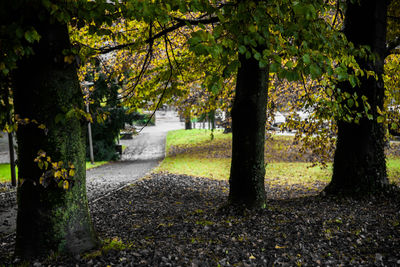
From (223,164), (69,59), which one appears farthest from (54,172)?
(223,164)

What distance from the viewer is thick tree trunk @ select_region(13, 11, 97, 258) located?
3391 mm

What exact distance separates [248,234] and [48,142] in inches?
123

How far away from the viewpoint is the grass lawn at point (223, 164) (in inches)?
528

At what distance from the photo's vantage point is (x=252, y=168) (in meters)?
5.72

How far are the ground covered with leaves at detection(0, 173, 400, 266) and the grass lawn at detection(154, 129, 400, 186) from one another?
171 inches

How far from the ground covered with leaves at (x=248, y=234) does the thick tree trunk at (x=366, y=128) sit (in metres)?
0.42

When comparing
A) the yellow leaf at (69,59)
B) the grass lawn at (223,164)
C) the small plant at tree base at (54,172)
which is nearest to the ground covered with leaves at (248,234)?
the small plant at tree base at (54,172)

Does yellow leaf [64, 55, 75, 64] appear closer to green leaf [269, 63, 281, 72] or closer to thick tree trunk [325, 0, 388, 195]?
green leaf [269, 63, 281, 72]

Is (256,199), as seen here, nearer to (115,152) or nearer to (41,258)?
(41,258)

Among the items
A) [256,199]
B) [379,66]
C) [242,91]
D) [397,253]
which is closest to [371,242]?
[397,253]

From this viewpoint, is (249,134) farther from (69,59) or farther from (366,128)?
(69,59)

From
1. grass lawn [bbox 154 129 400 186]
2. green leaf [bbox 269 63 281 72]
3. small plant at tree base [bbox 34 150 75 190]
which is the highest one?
green leaf [bbox 269 63 281 72]

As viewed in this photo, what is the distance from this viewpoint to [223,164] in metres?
17.5

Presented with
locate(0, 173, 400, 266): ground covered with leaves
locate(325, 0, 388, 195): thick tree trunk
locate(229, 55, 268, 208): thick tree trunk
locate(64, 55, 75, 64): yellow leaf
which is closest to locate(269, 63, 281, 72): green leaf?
locate(64, 55, 75, 64): yellow leaf
